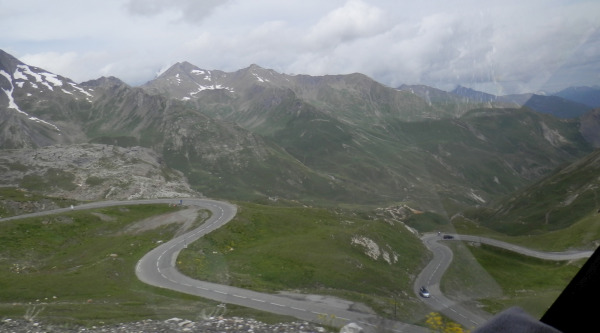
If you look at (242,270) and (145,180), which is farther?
(145,180)

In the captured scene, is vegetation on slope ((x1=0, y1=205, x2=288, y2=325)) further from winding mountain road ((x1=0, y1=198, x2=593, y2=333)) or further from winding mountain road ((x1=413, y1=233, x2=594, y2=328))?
winding mountain road ((x1=413, y1=233, x2=594, y2=328))

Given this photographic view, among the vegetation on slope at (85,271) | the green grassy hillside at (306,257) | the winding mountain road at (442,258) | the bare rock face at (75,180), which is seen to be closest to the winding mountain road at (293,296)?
the winding mountain road at (442,258)

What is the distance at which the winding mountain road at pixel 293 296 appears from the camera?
16.9 m

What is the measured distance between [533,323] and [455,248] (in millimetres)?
114098

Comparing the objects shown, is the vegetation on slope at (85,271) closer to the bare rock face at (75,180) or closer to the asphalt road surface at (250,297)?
the asphalt road surface at (250,297)

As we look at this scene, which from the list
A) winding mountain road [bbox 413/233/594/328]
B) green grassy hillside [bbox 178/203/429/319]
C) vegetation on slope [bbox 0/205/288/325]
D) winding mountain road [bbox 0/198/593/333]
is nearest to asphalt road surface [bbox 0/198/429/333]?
winding mountain road [bbox 0/198/593/333]

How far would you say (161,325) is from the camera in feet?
74.2

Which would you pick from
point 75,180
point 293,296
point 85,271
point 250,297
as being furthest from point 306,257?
point 75,180

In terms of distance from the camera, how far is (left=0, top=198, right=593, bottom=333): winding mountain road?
1694 cm

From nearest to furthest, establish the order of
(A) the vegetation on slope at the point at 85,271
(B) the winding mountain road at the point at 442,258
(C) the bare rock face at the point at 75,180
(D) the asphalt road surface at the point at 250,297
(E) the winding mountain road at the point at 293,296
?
1. (E) the winding mountain road at the point at 293,296
2. (D) the asphalt road surface at the point at 250,297
3. (A) the vegetation on slope at the point at 85,271
4. (B) the winding mountain road at the point at 442,258
5. (C) the bare rock face at the point at 75,180

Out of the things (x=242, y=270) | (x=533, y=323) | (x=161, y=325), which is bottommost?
(x=242, y=270)

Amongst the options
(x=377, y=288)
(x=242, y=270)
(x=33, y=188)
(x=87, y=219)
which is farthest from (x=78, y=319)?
(x=33, y=188)

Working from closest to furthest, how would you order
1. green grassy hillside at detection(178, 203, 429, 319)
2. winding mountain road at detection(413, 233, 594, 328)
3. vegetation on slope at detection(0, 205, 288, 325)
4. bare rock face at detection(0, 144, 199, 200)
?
vegetation on slope at detection(0, 205, 288, 325) → winding mountain road at detection(413, 233, 594, 328) → green grassy hillside at detection(178, 203, 429, 319) → bare rock face at detection(0, 144, 199, 200)

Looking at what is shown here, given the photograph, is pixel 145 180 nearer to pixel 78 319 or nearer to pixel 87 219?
pixel 87 219
